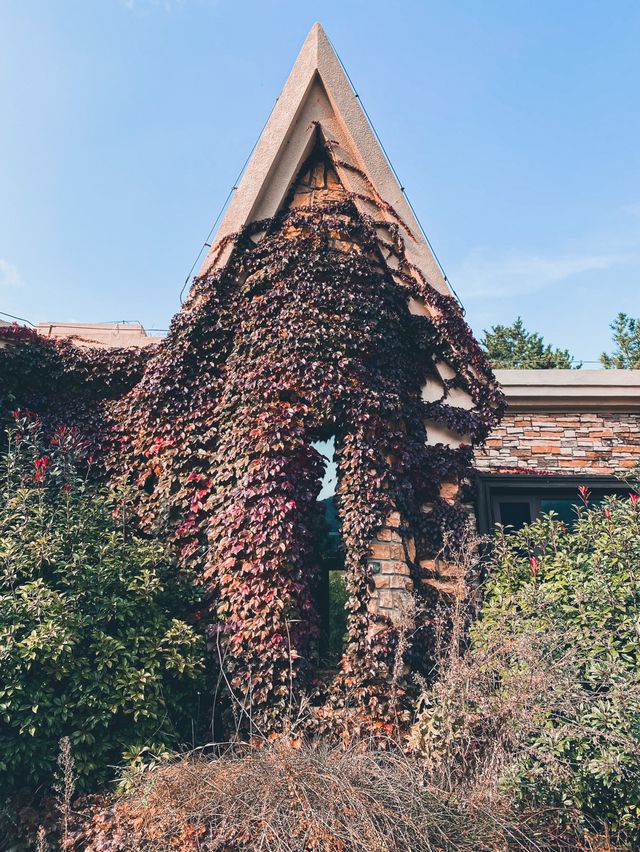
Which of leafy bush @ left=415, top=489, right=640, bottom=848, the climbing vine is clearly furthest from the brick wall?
leafy bush @ left=415, top=489, right=640, bottom=848

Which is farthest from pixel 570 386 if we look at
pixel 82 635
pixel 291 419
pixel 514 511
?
pixel 82 635

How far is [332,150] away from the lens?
7.61 meters

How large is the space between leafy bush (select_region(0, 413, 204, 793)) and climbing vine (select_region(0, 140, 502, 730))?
44 cm

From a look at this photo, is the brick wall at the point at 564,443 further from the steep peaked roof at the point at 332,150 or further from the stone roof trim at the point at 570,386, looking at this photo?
the steep peaked roof at the point at 332,150

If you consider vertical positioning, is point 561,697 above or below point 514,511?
below

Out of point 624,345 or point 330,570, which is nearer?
point 330,570

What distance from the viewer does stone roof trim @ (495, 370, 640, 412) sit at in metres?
9.97

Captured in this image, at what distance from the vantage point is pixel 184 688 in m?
5.91

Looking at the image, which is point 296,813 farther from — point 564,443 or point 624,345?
point 624,345

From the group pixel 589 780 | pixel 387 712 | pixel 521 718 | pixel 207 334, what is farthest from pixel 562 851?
pixel 207 334

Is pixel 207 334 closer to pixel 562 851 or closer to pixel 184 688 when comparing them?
pixel 184 688

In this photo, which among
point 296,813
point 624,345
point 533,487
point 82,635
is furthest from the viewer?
point 624,345

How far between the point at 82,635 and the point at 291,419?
2.54 metres

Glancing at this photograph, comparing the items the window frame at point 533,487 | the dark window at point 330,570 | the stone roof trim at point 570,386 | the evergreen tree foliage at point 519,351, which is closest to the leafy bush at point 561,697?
the dark window at point 330,570
